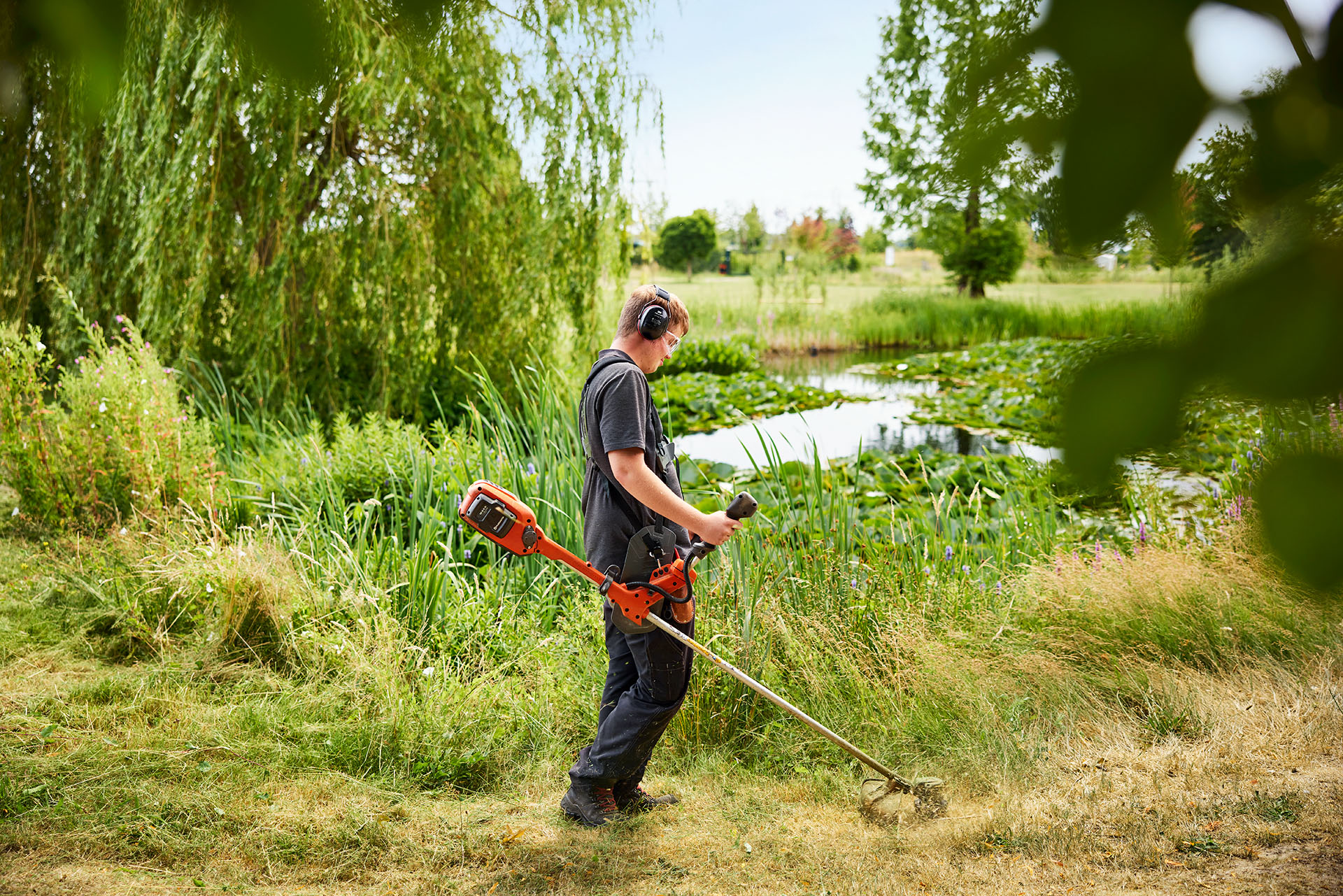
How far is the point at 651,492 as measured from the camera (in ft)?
7.97

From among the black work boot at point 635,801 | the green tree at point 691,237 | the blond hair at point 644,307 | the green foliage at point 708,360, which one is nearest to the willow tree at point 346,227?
the blond hair at point 644,307

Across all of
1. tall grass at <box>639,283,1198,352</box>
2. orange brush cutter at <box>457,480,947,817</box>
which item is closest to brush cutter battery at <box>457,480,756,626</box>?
orange brush cutter at <box>457,480,947,817</box>

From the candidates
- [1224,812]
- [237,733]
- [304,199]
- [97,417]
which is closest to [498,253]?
[304,199]

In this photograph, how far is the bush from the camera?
460 centimetres

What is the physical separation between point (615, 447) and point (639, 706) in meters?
0.75

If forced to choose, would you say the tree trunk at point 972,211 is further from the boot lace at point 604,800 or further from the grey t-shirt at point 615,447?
the boot lace at point 604,800

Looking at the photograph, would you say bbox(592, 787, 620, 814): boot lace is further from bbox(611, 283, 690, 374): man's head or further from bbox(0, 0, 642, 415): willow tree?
bbox(0, 0, 642, 415): willow tree

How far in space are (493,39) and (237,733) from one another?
14.7 ft

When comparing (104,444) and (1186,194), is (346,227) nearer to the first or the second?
(104,444)

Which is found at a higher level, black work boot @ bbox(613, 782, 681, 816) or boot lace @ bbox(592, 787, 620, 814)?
boot lace @ bbox(592, 787, 620, 814)

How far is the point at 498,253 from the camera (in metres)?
6.52

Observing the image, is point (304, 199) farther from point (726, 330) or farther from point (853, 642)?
point (726, 330)

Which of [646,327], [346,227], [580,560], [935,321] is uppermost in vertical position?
[346,227]

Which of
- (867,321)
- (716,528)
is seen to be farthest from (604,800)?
(867,321)
